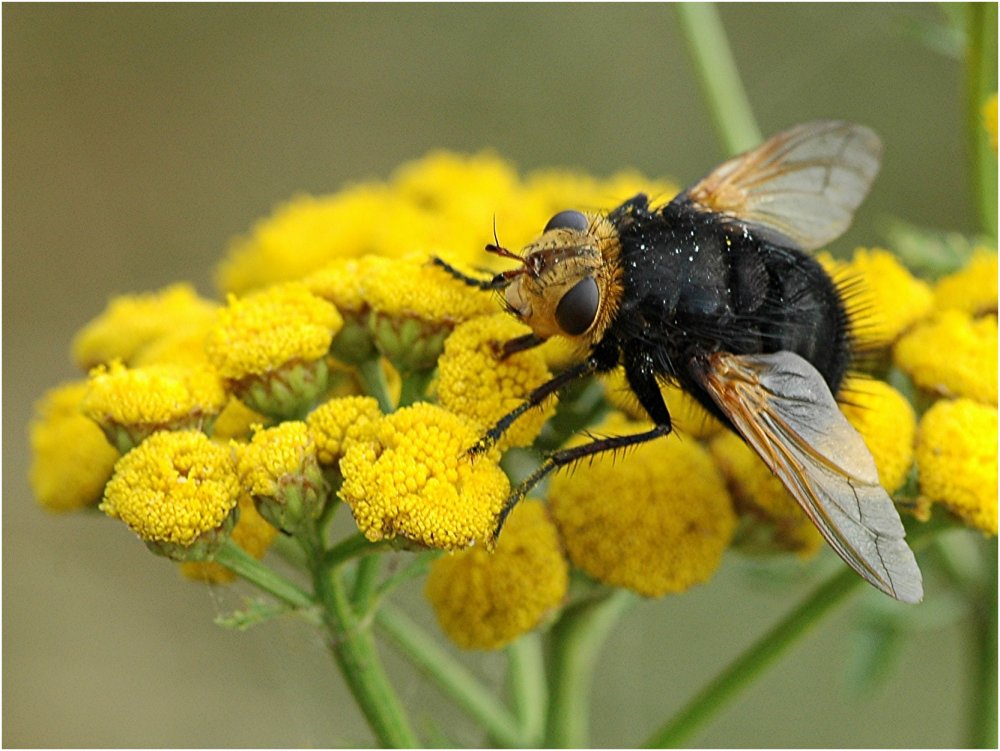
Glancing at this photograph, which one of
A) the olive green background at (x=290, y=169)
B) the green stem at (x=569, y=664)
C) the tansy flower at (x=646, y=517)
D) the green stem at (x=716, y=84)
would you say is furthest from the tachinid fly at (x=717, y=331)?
the olive green background at (x=290, y=169)

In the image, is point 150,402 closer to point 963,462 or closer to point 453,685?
point 453,685

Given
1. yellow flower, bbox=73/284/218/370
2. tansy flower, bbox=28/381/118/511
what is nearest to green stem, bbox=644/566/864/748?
tansy flower, bbox=28/381/118/511

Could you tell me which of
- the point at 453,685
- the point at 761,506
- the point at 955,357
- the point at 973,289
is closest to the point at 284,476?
the point at 453,685

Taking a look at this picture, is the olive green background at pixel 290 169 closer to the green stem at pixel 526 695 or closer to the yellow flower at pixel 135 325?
the green stem at pixel 526 695

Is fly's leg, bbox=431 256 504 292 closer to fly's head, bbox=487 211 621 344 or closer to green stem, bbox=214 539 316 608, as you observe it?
fly's head, bbox=487 211 621 344

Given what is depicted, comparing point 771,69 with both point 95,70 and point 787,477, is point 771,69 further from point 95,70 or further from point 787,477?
point 787,477

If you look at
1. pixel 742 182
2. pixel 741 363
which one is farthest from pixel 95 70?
pixel 741 363
